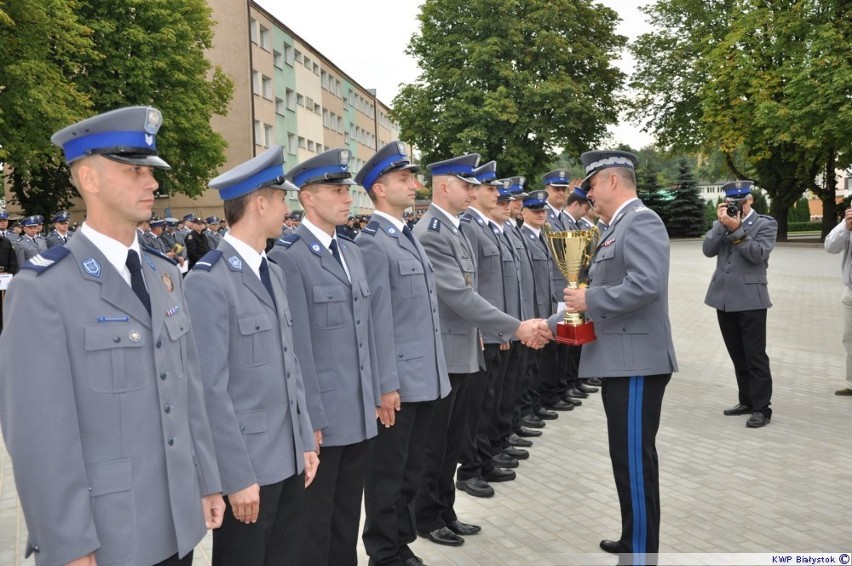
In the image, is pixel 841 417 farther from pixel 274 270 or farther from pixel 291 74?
pixel 291 74

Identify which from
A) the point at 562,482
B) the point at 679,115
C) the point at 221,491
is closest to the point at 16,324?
the point at 221,491

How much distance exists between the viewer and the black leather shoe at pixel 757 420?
301 inches

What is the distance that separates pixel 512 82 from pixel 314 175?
114 ft

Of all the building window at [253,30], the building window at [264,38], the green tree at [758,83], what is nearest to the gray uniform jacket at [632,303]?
the green tree at [758,83]

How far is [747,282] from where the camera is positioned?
789cm

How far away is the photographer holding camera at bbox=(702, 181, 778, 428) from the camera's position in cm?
782

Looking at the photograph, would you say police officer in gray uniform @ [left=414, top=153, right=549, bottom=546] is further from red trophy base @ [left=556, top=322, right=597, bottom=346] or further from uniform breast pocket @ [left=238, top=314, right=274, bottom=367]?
uniform breast pocket @ [left=238, top=314, right=274, bottom=367]

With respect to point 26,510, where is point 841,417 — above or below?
below

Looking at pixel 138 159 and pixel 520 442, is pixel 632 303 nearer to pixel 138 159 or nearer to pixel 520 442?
pixel 138 159

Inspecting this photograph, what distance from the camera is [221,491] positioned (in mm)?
2840

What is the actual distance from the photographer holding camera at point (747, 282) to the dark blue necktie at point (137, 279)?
21.2 ft

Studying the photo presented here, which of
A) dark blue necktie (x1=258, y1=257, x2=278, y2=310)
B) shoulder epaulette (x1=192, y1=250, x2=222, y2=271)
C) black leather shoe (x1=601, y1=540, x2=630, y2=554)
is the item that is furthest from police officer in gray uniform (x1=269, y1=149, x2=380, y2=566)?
black leather shoe (x1=601, y1=540, x2=630, y2=554)

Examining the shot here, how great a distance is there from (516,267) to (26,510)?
5.19m

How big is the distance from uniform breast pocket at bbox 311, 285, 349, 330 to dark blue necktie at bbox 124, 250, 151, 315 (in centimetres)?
136
